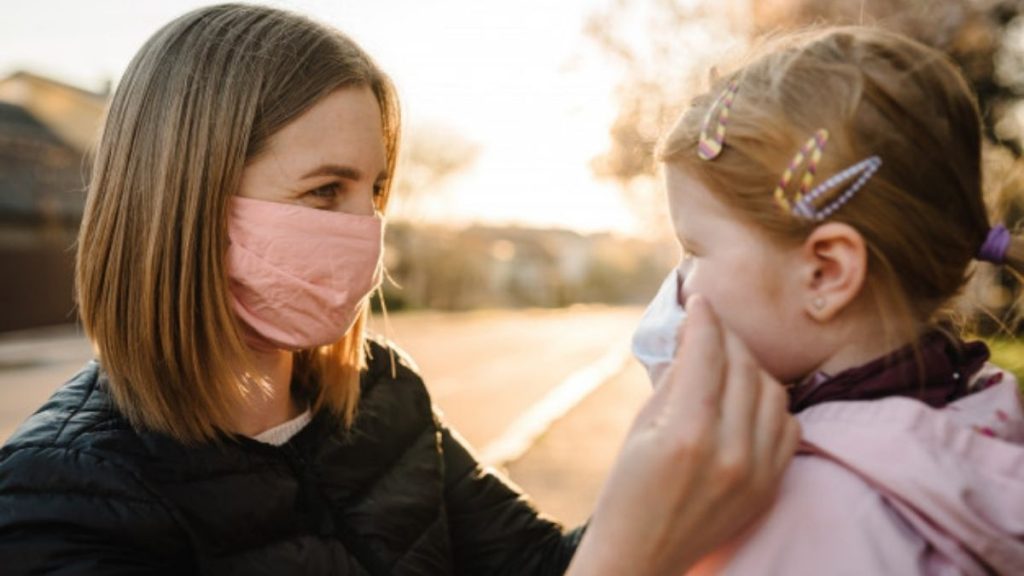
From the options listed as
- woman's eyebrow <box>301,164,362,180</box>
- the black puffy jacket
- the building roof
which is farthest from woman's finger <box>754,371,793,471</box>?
the building roof

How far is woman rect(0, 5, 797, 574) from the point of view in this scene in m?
1.60

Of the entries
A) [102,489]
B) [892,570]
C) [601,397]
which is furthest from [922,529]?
[601,397]

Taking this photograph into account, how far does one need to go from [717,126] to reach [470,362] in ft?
51.3

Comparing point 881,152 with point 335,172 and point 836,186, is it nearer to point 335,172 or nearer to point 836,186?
point 836,186

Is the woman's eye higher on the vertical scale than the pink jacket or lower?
higher

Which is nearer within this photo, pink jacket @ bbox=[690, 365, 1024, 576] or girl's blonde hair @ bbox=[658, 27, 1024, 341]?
pink jacket @ bbox=[690, 365, 1024, 576]

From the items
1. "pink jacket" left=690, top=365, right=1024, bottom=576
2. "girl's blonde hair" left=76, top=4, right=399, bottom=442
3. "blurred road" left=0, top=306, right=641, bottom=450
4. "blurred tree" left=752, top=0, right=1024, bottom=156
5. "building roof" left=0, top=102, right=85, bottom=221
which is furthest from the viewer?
"building roof" left=0, top=102, right=85, bottom=221

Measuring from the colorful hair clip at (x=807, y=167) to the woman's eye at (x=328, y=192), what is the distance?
1.09 m

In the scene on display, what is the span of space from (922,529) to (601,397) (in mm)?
10126

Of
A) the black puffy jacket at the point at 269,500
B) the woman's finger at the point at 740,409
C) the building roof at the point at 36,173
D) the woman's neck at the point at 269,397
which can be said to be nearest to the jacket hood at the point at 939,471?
the woman's finger at the point at 740,409

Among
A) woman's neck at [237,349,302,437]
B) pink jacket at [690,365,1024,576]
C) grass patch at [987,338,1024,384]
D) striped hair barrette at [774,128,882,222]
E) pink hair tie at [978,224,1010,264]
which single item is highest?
striped hair barrette at [774,128,882,222]

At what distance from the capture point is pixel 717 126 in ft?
4.42

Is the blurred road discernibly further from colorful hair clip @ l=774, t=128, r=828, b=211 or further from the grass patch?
colorful hair clip @ l=774, t=128, r=828, b=211

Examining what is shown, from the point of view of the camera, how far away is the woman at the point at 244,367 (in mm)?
1596
